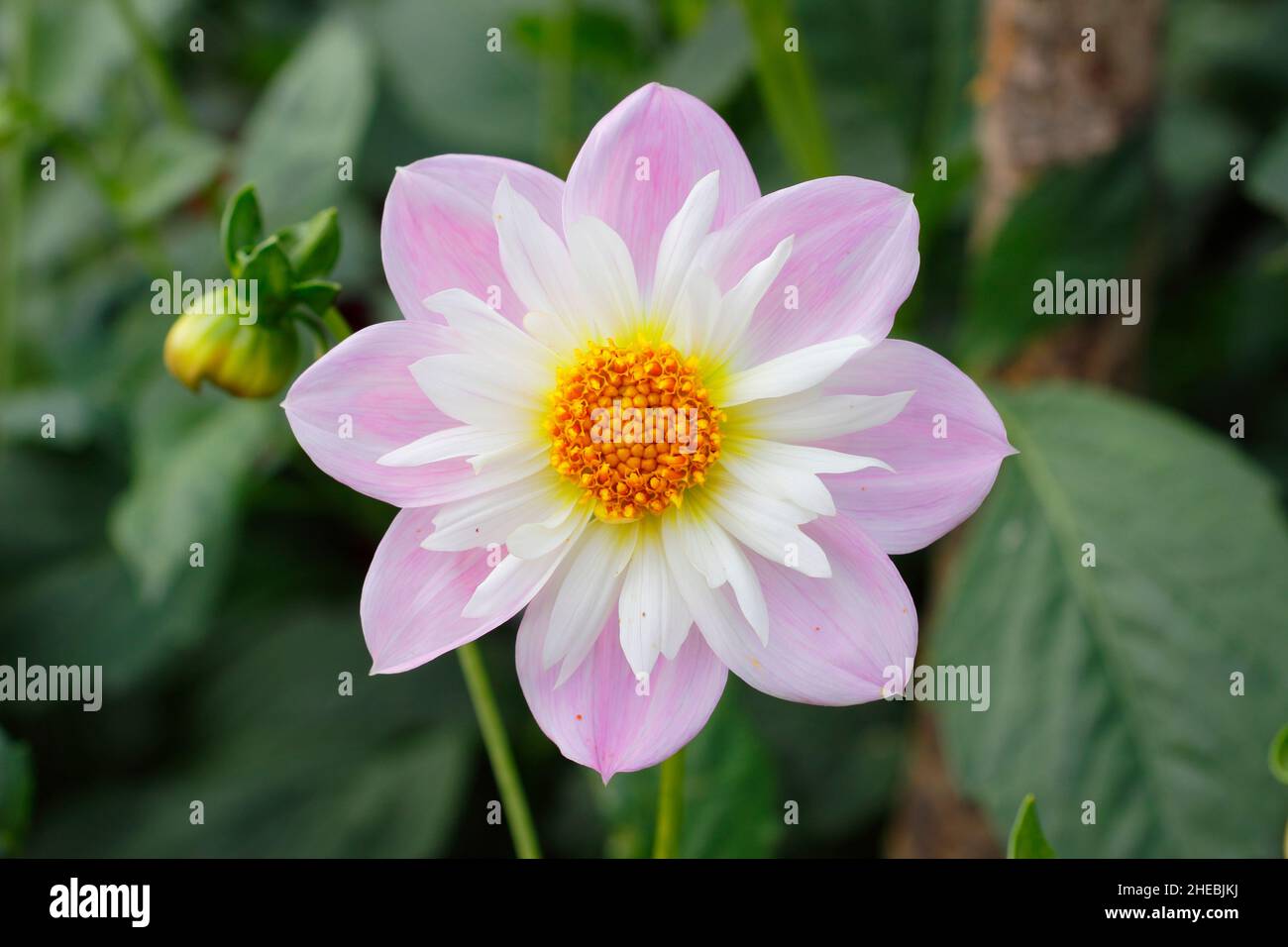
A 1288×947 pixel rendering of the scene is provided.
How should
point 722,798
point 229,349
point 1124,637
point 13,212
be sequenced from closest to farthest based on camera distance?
point 229,349 < point 722,798 < point 1124,637 < point 13,212

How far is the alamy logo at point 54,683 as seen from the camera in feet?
4.63

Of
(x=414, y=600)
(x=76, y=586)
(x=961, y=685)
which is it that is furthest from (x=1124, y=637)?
(x=76, y=586)

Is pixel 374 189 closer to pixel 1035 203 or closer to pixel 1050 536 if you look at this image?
pixel 1035 203

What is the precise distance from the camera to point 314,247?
2.53ft

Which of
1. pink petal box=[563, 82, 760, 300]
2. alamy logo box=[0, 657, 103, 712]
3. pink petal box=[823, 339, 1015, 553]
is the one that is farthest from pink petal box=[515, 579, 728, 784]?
alamy logo box=[0, 657, 103, 712]

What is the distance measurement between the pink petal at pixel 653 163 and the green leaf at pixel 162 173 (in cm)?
74

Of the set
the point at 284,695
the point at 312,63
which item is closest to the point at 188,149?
the point at 312,63

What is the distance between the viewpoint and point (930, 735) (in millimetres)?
1315

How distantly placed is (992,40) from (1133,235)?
260mm

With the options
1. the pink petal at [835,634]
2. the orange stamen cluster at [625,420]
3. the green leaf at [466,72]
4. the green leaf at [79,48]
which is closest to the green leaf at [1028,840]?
the pink petal at [835,634]

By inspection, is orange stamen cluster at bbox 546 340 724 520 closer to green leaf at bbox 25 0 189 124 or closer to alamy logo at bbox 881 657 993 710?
alamy logo at bbox 881 657 993 710

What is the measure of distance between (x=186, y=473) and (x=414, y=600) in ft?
2.03

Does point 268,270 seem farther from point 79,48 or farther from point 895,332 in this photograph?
point 79,48
